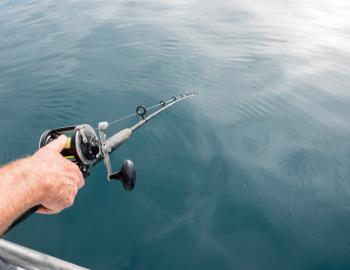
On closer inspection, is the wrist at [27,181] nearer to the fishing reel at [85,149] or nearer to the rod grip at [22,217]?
the rod grip at [22,217]

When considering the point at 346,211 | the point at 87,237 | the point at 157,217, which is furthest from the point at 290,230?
the point at 87,237

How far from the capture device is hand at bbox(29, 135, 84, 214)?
5.61ft

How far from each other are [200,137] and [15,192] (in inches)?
149

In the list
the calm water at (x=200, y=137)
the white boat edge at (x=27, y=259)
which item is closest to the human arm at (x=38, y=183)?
the white boat edge at (x=27, y=259)

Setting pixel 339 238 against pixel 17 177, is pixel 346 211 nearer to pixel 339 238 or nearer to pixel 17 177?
pixel 339 238

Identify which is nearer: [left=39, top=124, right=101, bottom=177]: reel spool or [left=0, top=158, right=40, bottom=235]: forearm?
[left=0, top=158, right=40, bottom=235]: forearm

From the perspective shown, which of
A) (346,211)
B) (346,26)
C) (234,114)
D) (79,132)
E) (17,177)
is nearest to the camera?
(17,177)

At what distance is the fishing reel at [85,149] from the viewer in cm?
201

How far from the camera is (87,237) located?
3549 millimetres

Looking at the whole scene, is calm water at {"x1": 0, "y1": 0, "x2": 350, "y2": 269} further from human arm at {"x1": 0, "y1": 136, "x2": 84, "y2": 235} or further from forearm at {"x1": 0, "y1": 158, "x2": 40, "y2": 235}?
forearm at {"x1": 0, "y1": 158, "x2": 40, "y2": 235}

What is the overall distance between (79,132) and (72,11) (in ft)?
43.2

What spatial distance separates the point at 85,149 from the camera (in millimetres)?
2111

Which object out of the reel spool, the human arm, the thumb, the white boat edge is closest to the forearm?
the human arm

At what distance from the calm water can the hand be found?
1736mm
